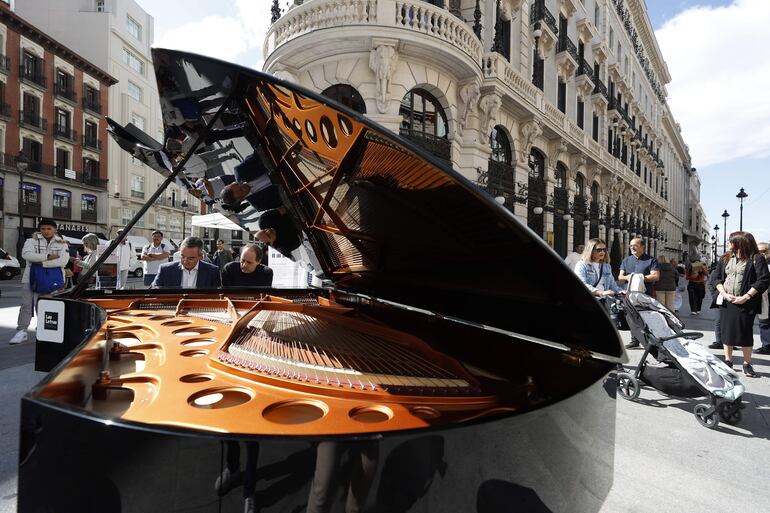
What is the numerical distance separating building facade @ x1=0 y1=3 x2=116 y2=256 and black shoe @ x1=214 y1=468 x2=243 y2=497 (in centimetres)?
2437

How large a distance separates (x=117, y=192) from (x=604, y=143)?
2981 cm

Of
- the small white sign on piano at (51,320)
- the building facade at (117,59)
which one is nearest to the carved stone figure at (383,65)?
the small white sign on piano at (51,320)

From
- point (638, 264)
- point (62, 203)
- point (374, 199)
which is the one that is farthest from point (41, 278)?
point (62, 203)

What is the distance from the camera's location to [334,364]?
6.41 feet

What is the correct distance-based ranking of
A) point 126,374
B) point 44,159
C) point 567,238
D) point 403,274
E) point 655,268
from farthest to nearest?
point 44,159
point 567,238
point 655,268
point 403,274
point 126,374

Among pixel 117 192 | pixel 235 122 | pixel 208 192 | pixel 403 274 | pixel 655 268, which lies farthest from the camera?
pixel 117 192

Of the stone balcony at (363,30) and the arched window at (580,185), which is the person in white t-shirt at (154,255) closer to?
the stone balcony at (363,30)

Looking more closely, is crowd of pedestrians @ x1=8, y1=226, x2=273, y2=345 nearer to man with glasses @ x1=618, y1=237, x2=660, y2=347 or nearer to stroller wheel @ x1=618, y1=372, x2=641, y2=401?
stroller wheel @ x1=618, y1=372, x2=641, y2=401

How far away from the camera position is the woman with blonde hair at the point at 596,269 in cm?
497

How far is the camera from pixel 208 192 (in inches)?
113

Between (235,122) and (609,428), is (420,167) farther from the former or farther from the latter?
(609,428)

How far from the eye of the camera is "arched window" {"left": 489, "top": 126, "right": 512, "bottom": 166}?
12.3 meters

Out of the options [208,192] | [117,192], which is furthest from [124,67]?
[208,192]

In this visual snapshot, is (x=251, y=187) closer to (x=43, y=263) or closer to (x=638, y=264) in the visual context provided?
(x=43, y=263)
